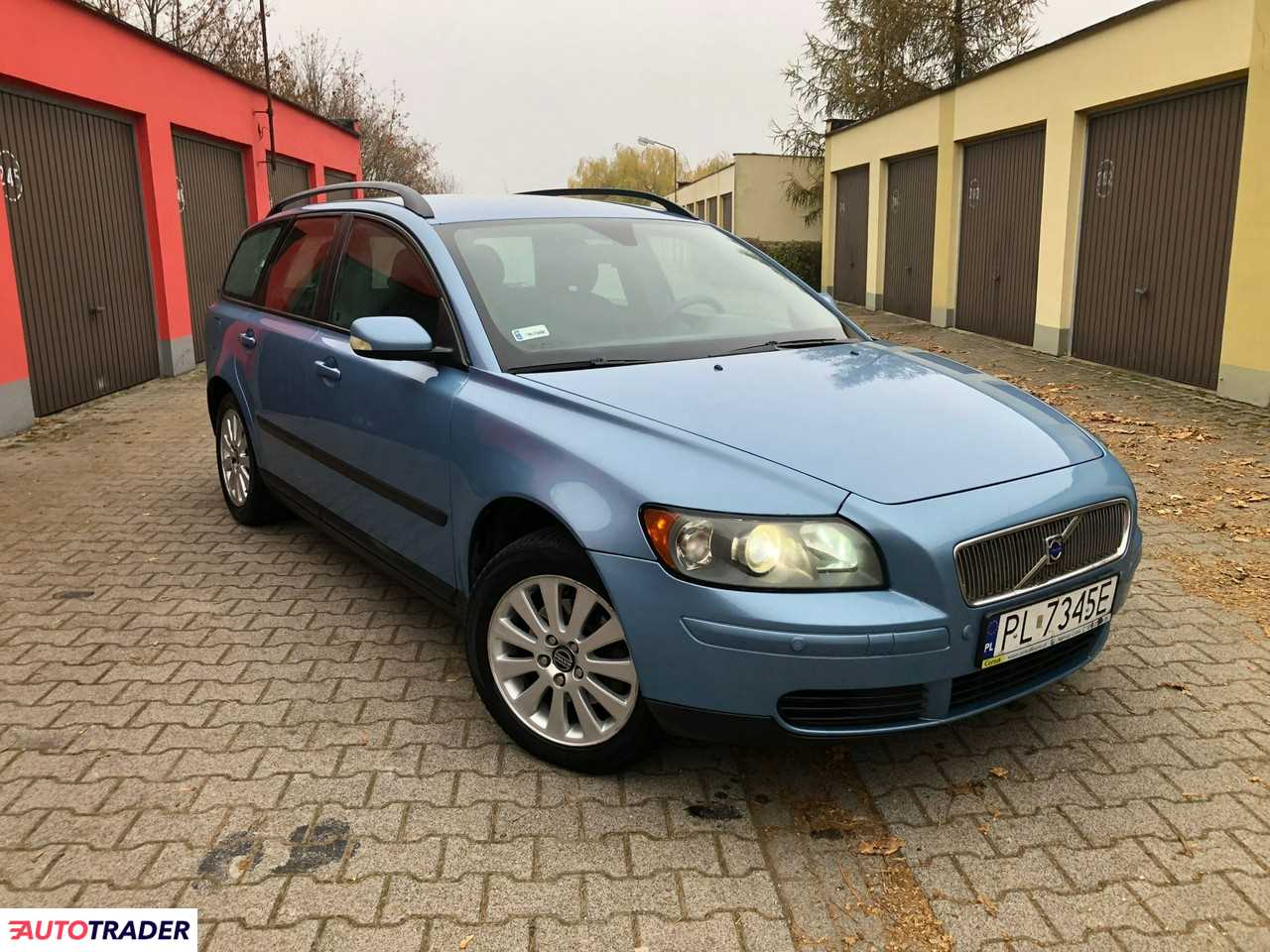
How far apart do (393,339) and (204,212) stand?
11200 mm

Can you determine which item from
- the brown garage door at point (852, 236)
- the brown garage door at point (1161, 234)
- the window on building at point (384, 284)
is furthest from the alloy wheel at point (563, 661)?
the brown garage door at point (852, 236)

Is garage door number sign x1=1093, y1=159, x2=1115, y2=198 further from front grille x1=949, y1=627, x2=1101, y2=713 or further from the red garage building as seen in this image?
the red garage building

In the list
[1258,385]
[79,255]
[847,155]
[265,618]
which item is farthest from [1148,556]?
[847,155]

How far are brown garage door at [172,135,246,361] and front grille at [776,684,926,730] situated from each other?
11.6 meters

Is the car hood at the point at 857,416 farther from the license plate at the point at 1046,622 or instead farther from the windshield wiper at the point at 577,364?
the license plate at the point at 1046,622

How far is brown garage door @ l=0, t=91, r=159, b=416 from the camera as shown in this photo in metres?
9.04

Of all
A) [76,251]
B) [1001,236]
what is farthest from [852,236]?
[76,251]

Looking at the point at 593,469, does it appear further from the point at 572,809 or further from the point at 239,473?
the point at 239,473

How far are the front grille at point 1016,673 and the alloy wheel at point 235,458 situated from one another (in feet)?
13.1

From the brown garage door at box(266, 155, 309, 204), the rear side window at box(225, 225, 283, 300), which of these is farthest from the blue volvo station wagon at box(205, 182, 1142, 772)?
the brown garage door at box(266, 155, 309, 204)

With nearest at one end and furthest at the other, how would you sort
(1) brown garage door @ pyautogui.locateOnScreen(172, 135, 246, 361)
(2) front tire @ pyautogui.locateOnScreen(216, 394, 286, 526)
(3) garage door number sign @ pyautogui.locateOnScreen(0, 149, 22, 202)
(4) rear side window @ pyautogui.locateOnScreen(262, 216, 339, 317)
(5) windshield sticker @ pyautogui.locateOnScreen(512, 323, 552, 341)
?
1. (5) windshield sticker @ pyautogui.locateOnScreen(512, 323, 552, 341)
2. (4) rear side window @ pyautogui.locateOnScreen(262, 216, 339, 317)
3. (2) front tire @ pyautogui.locateOnScreen(216, 394, 286, 526)
4. (3) garage door number sign @ pyautogui.locateOnScreen(0, 149, 22, 202)
5. (1) brown garage door @ pyautogui.locateOnScreen(172, 135, 246, 361)

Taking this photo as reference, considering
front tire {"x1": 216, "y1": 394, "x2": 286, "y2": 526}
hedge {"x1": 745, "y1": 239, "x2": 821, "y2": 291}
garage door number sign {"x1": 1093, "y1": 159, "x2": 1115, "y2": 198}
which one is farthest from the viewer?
hedge {"x1": 745, "y1": 239, "x2": 821, "y2": 291}

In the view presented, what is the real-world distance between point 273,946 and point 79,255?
9.33 meters

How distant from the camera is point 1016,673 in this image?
9.50 ft
